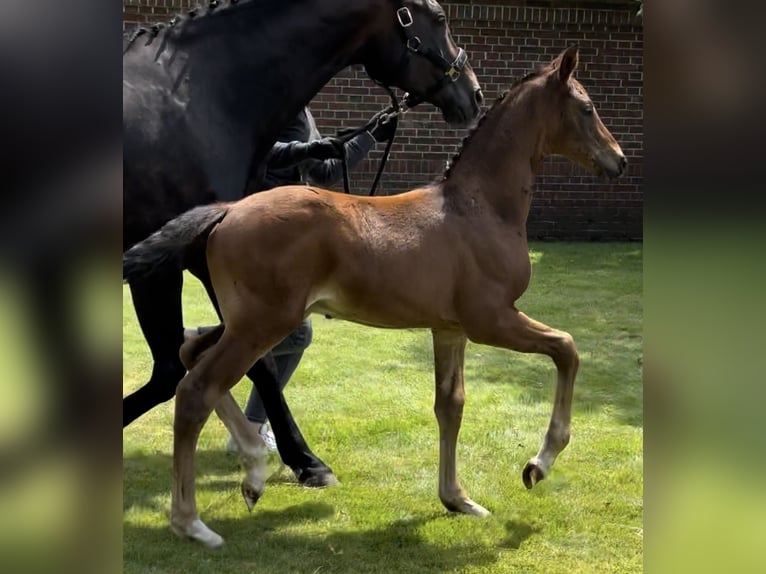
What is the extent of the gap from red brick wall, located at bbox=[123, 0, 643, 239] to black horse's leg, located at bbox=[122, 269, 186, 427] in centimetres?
706

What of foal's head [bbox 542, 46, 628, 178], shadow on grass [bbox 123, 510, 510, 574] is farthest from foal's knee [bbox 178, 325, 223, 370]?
foal's head [bbox 542, 46, 628, 178]

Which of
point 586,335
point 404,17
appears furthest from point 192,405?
point 586,335

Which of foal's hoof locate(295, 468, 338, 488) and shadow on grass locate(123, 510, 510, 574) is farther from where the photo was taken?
foal's hoof locate(295, 468, 338, 488)

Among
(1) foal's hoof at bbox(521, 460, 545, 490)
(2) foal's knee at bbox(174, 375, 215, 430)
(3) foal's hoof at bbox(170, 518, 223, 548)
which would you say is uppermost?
(2) foal's knee at bbox(174, 375, 215, 430)

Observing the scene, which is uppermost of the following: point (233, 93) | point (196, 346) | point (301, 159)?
point (233, 93)

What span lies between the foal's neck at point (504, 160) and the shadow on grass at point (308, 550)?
4.24 feet

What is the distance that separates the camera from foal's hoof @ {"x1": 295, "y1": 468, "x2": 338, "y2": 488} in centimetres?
398

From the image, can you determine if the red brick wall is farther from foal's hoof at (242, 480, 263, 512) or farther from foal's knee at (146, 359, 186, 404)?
foal's hoof at (242, 480, 263, 512)

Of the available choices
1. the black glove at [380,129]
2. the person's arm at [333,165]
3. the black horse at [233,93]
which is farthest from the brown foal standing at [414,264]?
the person's arm at [333,165]

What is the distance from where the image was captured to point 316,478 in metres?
3.98

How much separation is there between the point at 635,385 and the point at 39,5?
5279mm

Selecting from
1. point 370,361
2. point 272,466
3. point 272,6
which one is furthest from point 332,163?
point 370,361

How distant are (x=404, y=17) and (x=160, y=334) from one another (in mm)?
1757

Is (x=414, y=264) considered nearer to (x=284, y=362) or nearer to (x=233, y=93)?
(x=233, y=93)
